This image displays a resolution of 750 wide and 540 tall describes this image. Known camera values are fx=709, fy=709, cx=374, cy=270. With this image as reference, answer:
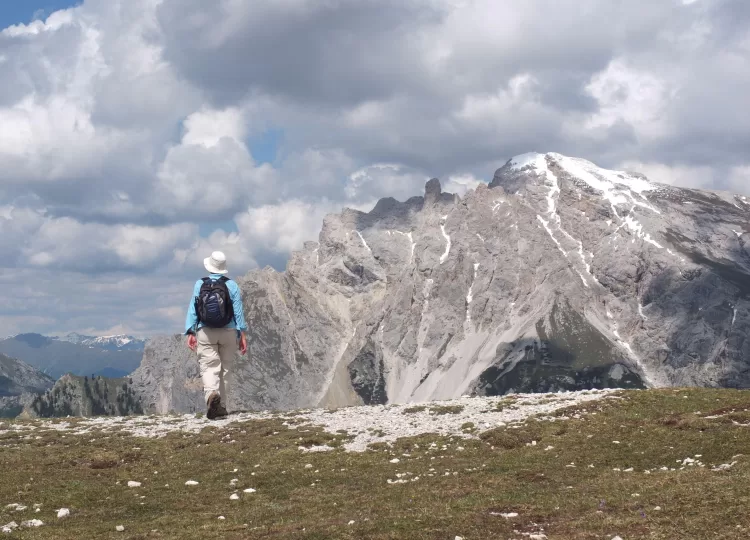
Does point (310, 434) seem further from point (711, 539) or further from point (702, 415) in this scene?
point (711, 539)

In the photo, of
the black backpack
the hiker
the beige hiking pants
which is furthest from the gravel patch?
the black backpack

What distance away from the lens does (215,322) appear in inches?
1253

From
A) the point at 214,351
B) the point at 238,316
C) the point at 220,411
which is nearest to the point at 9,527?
the point at 214,351

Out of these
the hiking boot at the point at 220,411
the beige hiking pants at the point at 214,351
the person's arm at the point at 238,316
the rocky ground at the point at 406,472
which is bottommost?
the rocky ground at the point at 406,472

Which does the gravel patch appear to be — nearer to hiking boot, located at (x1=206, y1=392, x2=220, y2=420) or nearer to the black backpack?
hiking boot, located at (x1=206, y1=392, x2=220, y2=420)

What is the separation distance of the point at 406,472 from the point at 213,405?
1363 centimetres

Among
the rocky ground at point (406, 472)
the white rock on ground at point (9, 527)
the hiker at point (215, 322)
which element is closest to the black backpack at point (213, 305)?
the hiker at point (215, 322)

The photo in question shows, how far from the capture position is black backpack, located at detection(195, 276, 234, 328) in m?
31.6

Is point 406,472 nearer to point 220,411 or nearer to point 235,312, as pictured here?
point 235,312

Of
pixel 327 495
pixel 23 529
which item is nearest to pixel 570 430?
pixel 327 495

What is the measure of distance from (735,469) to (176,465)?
20.2m

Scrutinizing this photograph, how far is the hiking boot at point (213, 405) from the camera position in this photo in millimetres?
34719

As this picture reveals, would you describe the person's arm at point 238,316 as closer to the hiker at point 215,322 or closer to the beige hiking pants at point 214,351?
the hiker at point 215,322

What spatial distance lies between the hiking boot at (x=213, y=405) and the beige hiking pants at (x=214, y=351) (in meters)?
0.75
